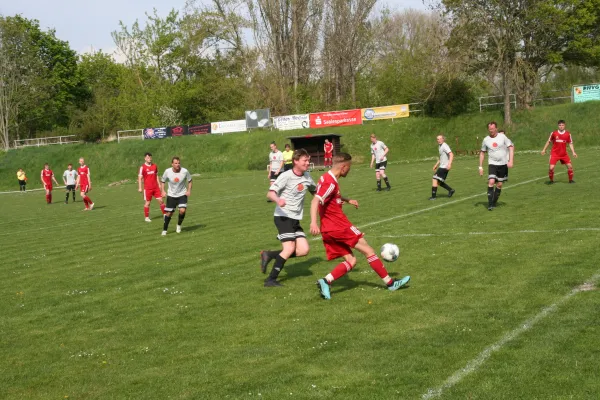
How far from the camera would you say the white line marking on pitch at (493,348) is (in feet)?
17.5

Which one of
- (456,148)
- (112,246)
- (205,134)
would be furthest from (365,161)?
(112,246)

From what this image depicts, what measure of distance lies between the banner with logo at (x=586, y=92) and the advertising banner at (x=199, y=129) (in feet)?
110

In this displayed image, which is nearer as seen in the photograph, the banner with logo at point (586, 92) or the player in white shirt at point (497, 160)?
the player in white shirt at point (497, 160)

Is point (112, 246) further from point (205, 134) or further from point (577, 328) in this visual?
point (205, 134)

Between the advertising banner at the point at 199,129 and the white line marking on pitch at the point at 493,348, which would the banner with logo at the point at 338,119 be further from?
the white line marking on pitch at the point at 493,348

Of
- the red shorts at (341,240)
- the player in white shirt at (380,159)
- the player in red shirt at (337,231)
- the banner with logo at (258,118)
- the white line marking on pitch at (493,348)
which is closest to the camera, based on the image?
the white line marking on pitch at (493,348)

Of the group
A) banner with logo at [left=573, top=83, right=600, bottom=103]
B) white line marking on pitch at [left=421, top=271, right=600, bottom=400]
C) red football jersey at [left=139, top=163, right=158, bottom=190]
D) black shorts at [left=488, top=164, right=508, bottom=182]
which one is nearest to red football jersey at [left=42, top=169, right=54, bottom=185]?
red football jersey at [left=139, top=163, right=158, bottom=190]

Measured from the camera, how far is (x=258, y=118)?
64.0 m

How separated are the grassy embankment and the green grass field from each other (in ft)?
126

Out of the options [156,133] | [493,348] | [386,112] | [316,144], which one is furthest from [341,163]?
[156,133]

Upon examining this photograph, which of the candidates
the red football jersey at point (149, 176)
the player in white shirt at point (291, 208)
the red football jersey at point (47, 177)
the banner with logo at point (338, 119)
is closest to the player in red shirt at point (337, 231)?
the player in white shirt at point (291, 208)

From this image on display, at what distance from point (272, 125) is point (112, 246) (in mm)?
48712

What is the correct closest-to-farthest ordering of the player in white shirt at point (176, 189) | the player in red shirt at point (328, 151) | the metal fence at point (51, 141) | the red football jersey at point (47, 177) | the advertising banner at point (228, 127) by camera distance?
1. the player in white shirt at point (176, 189)
2. the red football jersey at point (47, 177)
3. the player in red shirt at point (328, 151)
4. the advertising banner at point (228, 127)
5. the metal fence at point (51, 141)

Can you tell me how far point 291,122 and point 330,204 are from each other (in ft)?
174
